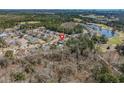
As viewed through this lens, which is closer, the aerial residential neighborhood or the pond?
the aerial residential neighborhood

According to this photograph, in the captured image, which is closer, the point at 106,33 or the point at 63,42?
the point at 63,42

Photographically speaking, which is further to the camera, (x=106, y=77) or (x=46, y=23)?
(x=46, y=23)

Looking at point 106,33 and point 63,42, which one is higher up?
point 106,33

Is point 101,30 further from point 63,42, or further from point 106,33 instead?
point 63,42

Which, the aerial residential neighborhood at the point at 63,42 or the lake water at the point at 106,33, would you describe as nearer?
the aerial residential neighborhood at the point at 63,42

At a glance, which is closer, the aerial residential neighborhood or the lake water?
the aerial residential neighborhood

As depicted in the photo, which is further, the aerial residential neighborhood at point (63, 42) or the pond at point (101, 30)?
the pond at point (101, 30)

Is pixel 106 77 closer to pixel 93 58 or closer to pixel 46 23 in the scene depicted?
pixel 93 58

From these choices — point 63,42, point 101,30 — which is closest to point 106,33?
point 101,30
